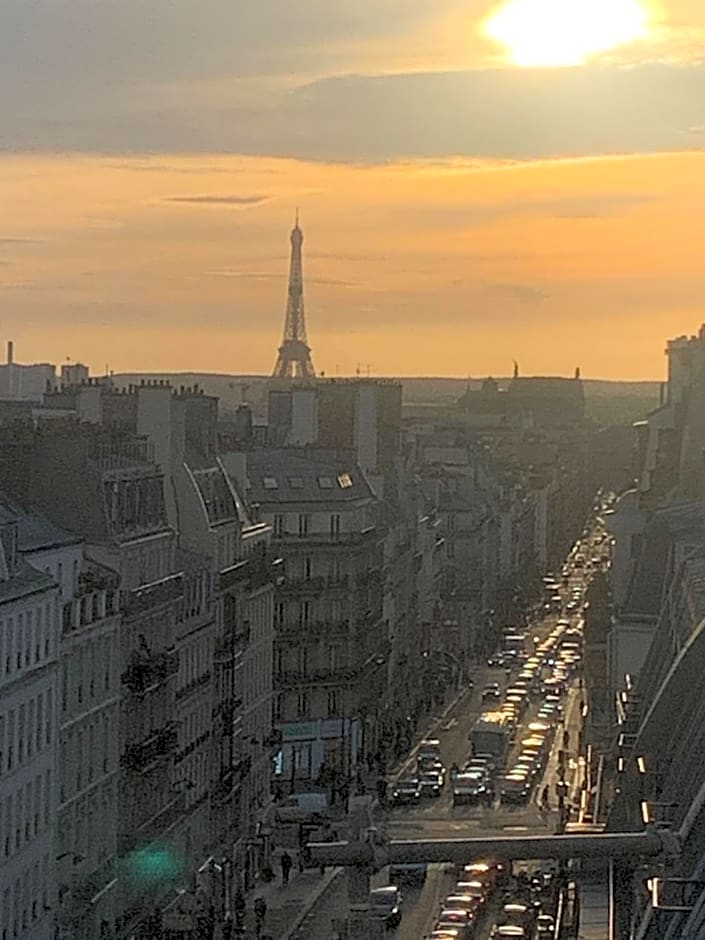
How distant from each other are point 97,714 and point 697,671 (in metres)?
Answer: 13.6

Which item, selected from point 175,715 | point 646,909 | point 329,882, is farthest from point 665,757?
point 329,882

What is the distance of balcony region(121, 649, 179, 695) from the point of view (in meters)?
55.8

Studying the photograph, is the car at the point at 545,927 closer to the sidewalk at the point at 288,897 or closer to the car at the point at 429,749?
the sidewalk at the point at 288,897

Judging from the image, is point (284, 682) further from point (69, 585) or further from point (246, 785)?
point (69, 585)

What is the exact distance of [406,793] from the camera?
78.9m

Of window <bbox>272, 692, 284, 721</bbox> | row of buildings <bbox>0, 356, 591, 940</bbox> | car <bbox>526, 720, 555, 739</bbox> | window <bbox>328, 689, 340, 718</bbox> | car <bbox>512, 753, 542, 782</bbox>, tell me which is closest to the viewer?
row of buildings <bbox>0, 356, 591, 940</bbox>

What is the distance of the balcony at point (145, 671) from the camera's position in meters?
55.8

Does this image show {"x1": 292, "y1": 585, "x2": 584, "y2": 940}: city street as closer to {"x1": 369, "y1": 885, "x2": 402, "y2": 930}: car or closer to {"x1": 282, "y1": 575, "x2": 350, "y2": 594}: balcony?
{"x1": 369, "y1": 885, "x2": 402, "y2": 930}: car

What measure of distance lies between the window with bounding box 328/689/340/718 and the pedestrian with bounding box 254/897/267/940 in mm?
23281

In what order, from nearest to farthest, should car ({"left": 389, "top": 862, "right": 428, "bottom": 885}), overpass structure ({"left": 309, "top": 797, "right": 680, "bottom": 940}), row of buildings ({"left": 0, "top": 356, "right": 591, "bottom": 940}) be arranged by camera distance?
overpass structure ({"left": 309, "top": 797, "right": 680, "bottom": 940}) < row of buildings ({"left": 0, "top": 356, "right": 591, "bottom": 940}) < car ({"left": 389, "top": 862, "right": 428, "bottom": 885})

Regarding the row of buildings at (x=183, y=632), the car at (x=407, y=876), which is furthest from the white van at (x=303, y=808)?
the car at (x=407, y=876)

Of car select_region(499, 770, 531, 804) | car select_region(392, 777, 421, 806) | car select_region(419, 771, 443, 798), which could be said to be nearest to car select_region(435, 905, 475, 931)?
car select_region(392, 777, 421, 806)

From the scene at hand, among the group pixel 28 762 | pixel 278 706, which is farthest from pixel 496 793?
pixel 28 762

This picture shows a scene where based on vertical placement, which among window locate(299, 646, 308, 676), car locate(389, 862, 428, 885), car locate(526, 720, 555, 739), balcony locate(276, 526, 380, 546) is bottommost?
car locate(526, 720, 555, 739)
